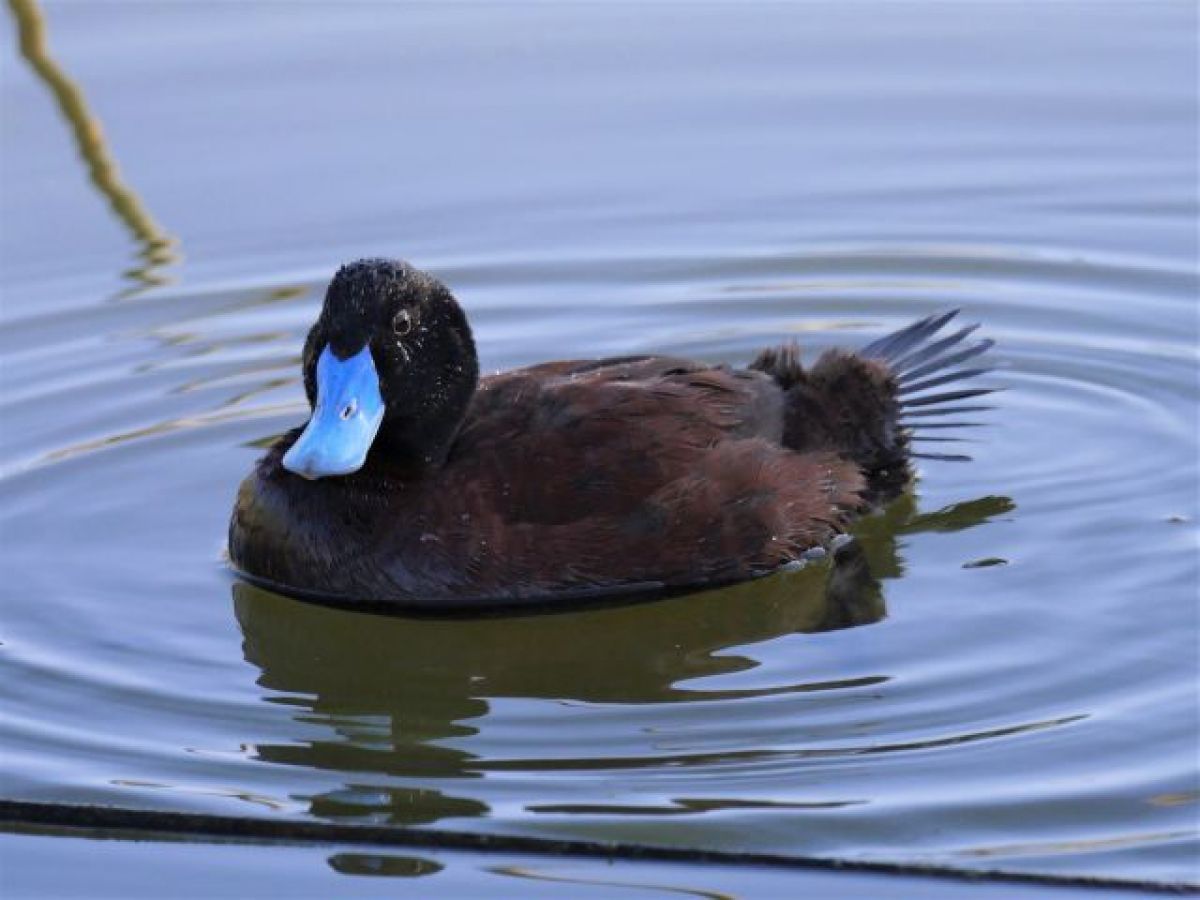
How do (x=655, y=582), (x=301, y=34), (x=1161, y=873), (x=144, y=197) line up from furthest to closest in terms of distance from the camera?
(x=301, y=34), (x=144, y=197), (x=655, y=582), (x=1161, y=873)

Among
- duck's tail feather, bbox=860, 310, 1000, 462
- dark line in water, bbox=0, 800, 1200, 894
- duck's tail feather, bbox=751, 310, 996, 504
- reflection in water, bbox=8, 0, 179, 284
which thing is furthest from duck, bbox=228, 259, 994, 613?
reflection in water, bbox=8, 0, 179, 284

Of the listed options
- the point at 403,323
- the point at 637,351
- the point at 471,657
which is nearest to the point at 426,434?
the point at 403,323

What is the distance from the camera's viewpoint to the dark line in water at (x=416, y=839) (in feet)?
16.9

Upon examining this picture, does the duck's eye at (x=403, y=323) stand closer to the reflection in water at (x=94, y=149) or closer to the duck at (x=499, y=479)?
the duck at (x=499, y=479)

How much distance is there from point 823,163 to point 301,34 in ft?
9.08

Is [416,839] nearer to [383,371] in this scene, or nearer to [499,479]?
[499,479]

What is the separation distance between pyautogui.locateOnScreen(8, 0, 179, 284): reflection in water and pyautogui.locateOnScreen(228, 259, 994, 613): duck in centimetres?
268

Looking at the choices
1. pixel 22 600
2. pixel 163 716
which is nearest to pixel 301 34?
pixel 22 600

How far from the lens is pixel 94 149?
1073 cm

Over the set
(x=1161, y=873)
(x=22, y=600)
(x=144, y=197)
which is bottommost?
(x=1161, y=873)

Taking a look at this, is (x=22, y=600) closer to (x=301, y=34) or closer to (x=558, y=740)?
(x=558, y=740)

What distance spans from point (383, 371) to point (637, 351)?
6.72ft

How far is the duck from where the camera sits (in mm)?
7117

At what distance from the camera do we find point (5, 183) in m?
10.5
